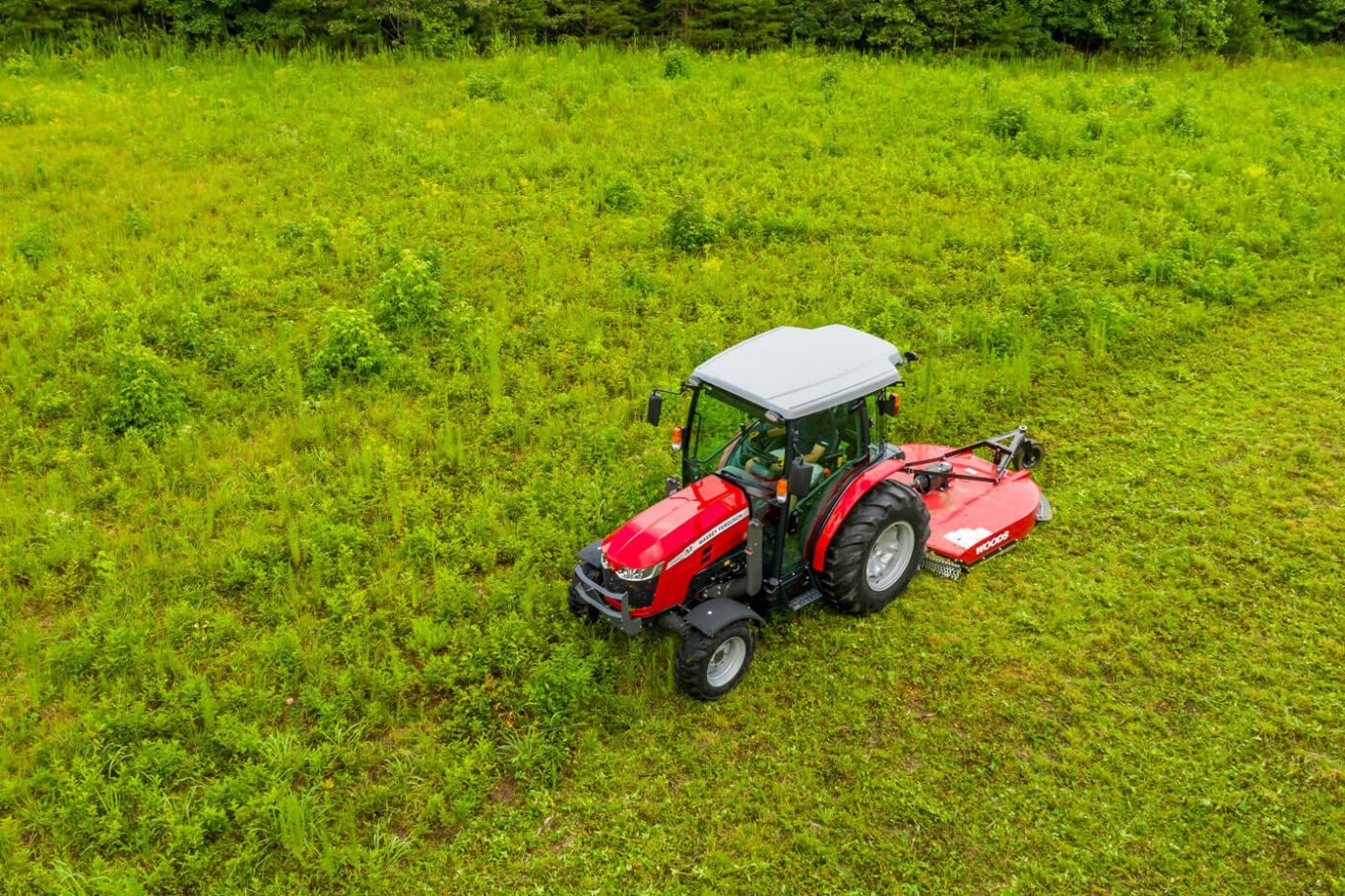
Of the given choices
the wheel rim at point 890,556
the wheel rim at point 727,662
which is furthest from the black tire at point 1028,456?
the wheel rim at point 727,662

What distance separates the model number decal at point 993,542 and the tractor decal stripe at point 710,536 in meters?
2.45

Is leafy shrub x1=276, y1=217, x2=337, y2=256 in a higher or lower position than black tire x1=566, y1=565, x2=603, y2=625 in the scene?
higher

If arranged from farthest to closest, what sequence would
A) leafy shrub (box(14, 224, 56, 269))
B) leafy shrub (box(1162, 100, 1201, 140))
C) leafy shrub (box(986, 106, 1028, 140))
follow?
leafy shrub (box(1162, 100, 1201, 140)) → leafy shrub (box(986, 106, 1028, 140)) → leafy shrub (box(14, 224, 56, 269))

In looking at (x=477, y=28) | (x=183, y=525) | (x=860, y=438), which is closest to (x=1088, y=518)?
(x=860, y=438)

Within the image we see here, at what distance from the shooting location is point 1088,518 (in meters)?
9.16

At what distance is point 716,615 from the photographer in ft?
23.0

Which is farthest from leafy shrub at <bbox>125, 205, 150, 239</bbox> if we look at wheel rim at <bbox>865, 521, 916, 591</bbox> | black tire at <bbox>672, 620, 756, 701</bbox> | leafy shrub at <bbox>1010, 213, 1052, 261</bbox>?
leafy shrub at <bbox>1010, 213, 1052, 261</bbox>

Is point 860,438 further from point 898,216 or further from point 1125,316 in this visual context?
point 898,216

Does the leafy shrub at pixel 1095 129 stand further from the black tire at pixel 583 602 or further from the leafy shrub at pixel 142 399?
the leafy shrub at pixel 142 399

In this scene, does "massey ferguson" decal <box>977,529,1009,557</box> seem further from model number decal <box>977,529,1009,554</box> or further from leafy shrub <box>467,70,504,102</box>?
leafy shrub <box>467,70,504,102</box>

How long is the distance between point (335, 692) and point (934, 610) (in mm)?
4936

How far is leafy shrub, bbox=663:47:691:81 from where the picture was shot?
792 inches

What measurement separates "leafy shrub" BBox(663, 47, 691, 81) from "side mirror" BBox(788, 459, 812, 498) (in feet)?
49.9

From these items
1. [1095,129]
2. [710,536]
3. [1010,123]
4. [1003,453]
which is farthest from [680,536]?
[1095,129]
